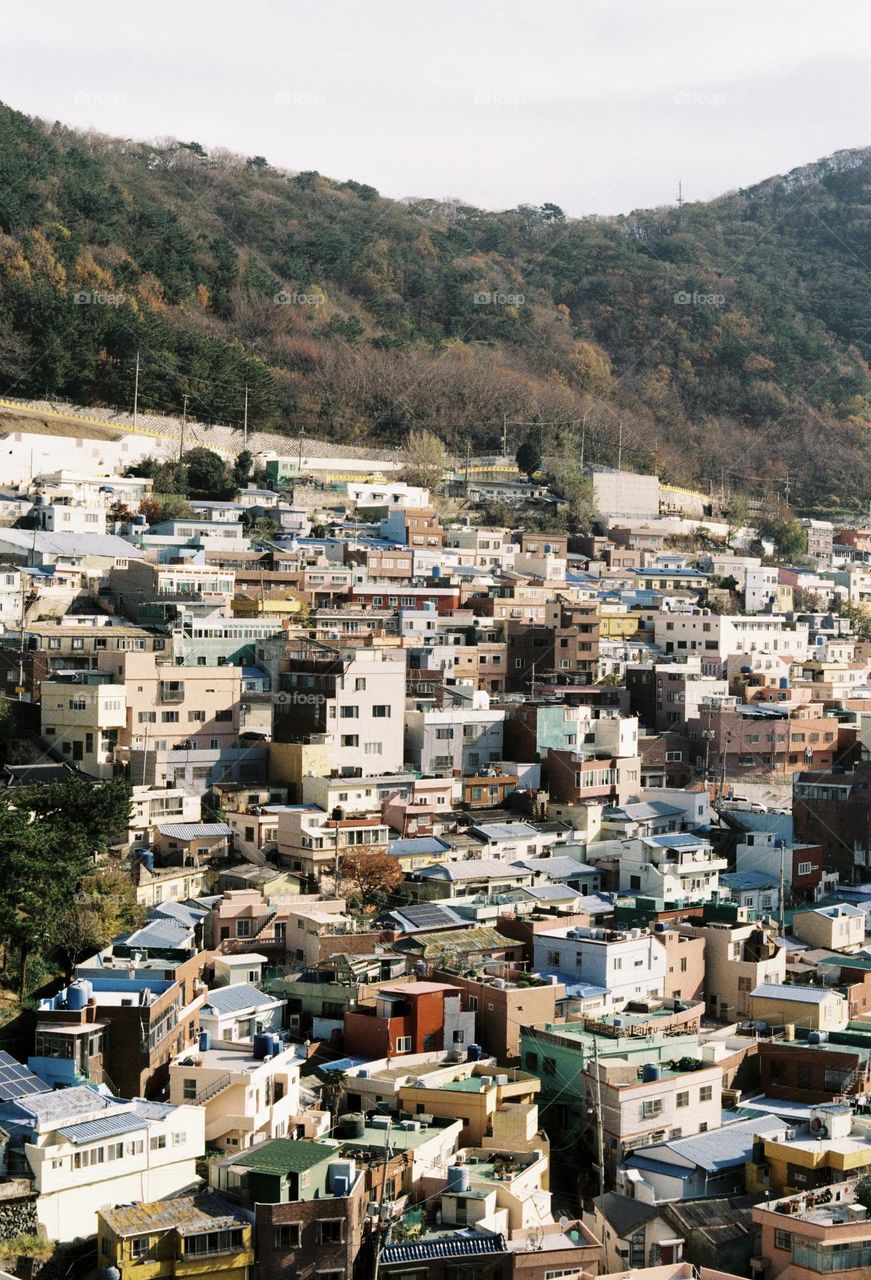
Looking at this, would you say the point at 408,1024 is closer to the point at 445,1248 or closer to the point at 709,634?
the point at 445,1248

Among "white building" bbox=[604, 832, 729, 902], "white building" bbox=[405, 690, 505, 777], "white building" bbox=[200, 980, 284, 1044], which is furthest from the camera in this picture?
"white building" bbox=[405, 690, 505, 777]

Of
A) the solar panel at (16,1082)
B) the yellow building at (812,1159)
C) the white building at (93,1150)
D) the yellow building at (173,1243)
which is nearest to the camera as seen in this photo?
the yellow building at (173,1243)

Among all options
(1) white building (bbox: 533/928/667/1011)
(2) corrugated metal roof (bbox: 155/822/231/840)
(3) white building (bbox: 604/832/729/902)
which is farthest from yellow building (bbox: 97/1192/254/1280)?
(3) white building (bbox: 604/832/729/902)

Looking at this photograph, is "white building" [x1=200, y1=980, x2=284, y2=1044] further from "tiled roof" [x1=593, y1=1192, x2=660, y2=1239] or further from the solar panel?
"tiled roof" [x1=593, y1=1192, x2=660, y2=1239]

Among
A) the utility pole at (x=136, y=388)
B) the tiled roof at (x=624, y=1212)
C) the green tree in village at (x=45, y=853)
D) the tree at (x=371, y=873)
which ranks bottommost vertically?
the tiled roof at (x=624, y=1212)

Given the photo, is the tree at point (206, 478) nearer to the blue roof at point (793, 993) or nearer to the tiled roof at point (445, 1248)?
the blue roof at point (793, 993)

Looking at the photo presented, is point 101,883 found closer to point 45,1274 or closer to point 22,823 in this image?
point 22,823

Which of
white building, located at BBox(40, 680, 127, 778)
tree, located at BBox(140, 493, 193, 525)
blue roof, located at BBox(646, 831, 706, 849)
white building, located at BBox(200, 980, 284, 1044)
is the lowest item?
white building, located at BBox(200, 980, 284, 1044)

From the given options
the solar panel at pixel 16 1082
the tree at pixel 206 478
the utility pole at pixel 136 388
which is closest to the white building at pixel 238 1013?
the solar panel at pixel 16 1082
